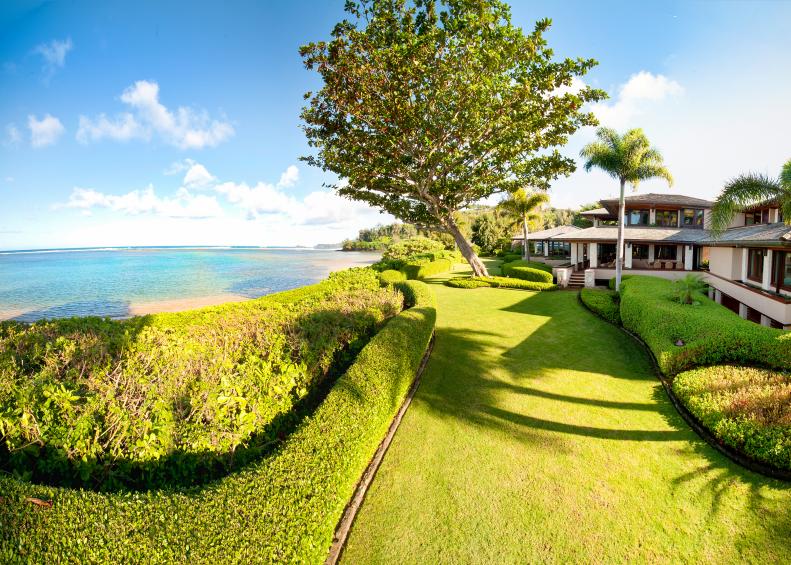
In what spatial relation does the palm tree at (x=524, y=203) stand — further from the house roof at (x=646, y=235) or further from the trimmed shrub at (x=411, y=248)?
the trimmed shrub at (x=411, y=248)

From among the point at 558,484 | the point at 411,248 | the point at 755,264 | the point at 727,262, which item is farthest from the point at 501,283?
the point at 411,248

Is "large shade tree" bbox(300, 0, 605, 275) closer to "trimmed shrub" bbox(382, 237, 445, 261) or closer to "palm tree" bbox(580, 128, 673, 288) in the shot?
"palm tree" bbox(580, 128, 673, 288)

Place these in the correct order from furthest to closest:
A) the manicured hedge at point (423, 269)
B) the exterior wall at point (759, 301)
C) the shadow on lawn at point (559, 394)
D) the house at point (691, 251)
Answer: the manicured hedge at point (423, 269) → the house at point (691, 251) → the exterior wall at point (759, 301) → the shadow on lawn at point (559, 394)

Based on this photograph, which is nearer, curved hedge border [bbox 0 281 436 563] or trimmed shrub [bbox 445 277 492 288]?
curved hedge border [bbox 0 281 436 563]

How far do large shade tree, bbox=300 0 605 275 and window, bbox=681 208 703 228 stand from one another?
45.7 feet

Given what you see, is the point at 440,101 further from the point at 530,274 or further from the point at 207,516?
the point at 207,516

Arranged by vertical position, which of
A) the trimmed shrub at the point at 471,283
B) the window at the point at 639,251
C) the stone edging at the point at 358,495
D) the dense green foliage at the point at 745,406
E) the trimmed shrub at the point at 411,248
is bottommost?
the stone edging at the point at 358,495

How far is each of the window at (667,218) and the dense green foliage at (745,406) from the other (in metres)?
25.5

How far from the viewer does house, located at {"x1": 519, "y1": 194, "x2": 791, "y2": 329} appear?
16609mm

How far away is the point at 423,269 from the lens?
33.2 m

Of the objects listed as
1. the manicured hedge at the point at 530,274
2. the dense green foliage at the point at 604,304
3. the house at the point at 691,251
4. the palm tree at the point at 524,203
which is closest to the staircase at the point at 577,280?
the house at the point at 691,251

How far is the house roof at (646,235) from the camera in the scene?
26.4 m

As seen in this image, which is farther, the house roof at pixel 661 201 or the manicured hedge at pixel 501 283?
the house roof at pixel 661 201

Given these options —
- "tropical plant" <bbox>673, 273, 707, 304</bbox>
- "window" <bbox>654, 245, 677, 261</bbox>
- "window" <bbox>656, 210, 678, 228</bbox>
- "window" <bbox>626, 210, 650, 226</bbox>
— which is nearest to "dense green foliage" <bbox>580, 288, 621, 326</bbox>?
"tropical plant" <bbox>673, 273, 707, 304</bbox>
